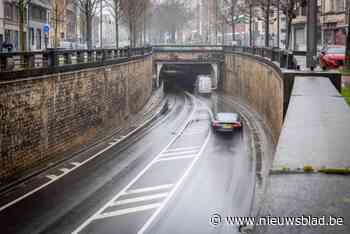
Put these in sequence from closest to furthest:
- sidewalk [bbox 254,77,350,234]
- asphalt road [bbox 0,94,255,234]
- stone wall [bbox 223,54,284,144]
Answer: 1. sidewalk [bbox 254,77,350,234]
2. asphalt road [bbox 0,94,255,234]
3. stone wall [bbox 223,54,284,144]

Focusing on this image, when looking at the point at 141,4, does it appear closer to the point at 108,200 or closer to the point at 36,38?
the point at 36,38

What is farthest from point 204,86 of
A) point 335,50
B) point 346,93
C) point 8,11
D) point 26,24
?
point 346,93

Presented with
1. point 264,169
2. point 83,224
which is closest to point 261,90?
point 264,169

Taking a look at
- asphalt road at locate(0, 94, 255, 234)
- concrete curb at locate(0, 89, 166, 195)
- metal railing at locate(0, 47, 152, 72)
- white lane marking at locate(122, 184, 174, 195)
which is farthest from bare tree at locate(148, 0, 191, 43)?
white lane marking at locate(122, 184, 174, 195)

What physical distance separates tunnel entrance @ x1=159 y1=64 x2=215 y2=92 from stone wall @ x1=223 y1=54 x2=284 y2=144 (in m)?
10.8

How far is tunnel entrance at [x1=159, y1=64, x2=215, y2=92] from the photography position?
8225 cm

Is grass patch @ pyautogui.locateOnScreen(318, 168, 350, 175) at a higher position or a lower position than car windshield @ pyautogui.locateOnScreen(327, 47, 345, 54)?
lower

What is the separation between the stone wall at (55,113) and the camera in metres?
24.6

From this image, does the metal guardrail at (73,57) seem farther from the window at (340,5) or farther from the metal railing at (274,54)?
the window at (340,5)

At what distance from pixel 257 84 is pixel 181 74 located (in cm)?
3921

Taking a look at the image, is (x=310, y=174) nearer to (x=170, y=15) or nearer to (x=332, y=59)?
(x=332, y=59)

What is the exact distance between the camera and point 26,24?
227 ft

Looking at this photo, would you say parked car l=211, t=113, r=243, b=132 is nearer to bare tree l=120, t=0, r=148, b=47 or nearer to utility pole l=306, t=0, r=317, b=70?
utility pole l=306, t=0, r=317, b=70

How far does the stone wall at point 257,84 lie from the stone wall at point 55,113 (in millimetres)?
10850
